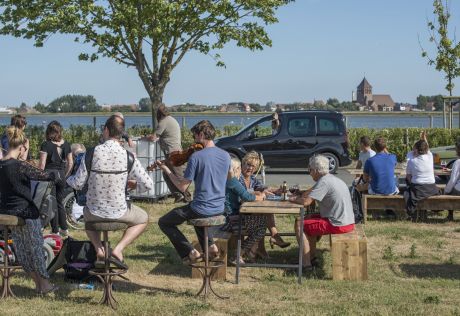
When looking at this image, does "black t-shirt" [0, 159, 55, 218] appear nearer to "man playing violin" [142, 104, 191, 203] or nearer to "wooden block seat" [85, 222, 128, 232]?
"wooden block seat" [85, 222, 128, 232]

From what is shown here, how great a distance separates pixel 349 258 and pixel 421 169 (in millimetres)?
4333

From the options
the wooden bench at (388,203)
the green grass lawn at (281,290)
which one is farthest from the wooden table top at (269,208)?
the wooden bench at (388,203)

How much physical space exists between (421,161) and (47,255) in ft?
20.6

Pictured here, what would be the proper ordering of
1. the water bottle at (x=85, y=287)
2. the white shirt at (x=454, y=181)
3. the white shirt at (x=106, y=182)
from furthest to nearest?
the white shirt at (x=454, y=181) → the water bottle at (x=85, y=287) → the white shirt at (x=106, y=182)

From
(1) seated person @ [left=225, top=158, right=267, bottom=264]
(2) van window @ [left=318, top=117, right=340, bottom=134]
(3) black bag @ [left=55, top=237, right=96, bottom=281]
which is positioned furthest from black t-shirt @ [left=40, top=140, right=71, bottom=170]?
(2) van window @ [left=318, top=117, right=340, bottom=134]

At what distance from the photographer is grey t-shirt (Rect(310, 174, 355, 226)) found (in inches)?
343

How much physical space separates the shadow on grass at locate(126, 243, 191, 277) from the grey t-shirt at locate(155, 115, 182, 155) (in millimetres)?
4229

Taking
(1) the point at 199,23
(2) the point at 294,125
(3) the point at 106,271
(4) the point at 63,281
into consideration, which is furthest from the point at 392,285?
(1) the point at 199,23

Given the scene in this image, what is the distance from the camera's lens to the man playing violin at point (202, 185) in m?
7.78

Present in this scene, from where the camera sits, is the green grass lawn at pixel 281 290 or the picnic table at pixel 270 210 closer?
the green grass lawn at pixel 281 290

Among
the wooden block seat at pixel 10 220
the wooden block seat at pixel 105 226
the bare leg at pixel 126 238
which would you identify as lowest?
the bare leg at pixel 126 238

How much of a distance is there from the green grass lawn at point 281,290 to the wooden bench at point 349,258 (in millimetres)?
147

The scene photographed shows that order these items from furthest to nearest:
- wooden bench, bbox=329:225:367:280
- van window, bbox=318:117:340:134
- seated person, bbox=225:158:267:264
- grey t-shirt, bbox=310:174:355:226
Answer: van window, bbox=318:117:340:134
seated person, bbox=225:158:267:264
grey t-shirt, bbox=310:174:355:226
wooden bench, bbox=329:225:367:280

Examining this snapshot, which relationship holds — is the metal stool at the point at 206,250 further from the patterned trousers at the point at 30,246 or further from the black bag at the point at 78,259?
the patterned trousers at the point at 30,246
